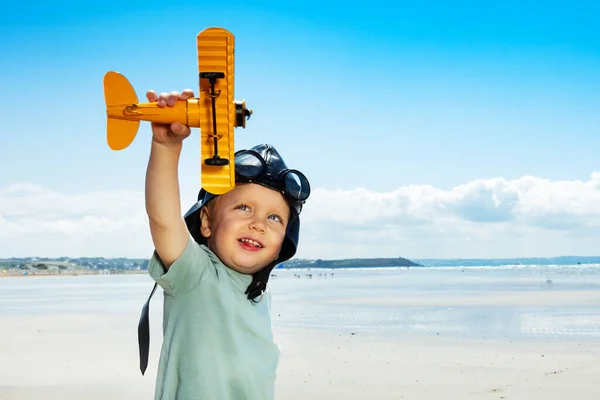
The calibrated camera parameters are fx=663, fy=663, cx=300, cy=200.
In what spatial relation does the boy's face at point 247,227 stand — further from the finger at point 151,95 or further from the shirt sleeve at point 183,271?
the finger at point 151,95

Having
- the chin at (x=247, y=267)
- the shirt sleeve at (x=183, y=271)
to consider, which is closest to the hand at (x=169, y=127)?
the shirt sleeve at (x=183, y=271)

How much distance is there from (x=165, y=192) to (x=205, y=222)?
520 millimetres

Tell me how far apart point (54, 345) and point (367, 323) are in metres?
5.77

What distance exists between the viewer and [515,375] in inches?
292

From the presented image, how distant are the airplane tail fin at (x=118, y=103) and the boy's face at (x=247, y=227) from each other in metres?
0.59

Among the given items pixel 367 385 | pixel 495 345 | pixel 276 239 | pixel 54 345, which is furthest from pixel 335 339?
pixel 276 239

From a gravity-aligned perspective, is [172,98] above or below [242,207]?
above

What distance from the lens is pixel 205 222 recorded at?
245cm

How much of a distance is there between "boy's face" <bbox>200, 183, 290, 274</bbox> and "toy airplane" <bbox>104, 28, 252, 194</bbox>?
0.64 meters

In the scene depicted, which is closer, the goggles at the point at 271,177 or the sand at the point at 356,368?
the goggles at the point at 271,177

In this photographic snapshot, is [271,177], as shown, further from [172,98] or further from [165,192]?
[172,98]

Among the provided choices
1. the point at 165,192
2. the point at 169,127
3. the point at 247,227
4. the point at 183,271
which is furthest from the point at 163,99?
the point at 247,227

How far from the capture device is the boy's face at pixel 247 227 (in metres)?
2.30

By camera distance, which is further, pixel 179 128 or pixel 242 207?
pixel 242 207
